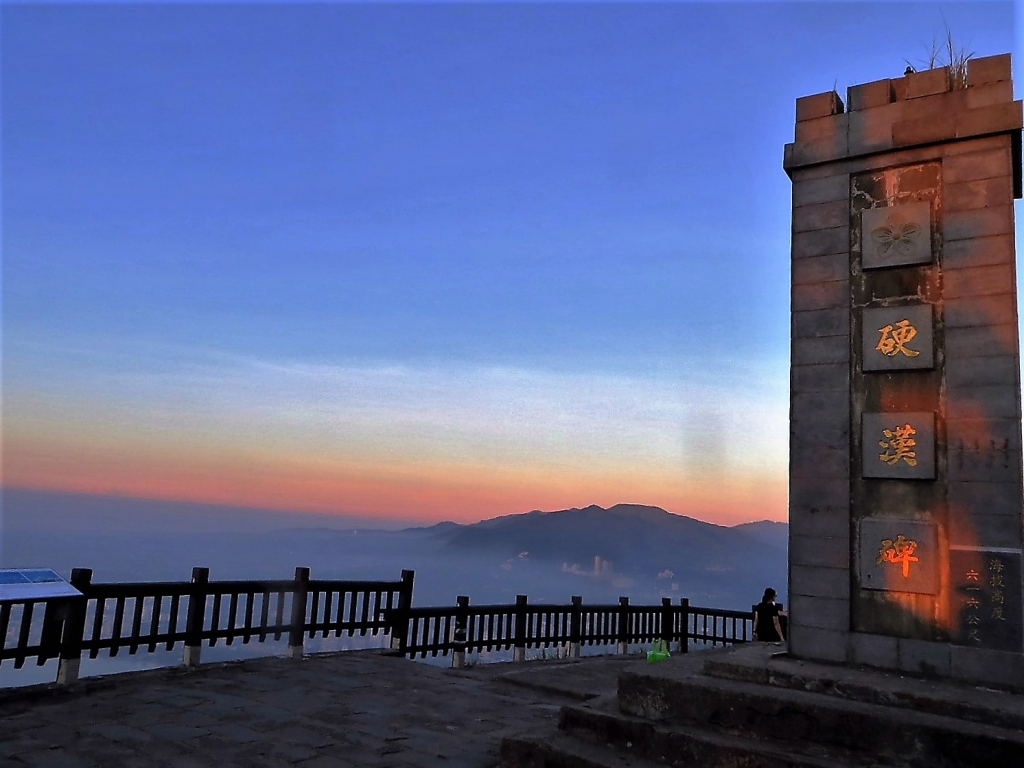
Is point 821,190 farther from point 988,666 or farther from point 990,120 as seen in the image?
point 988,666

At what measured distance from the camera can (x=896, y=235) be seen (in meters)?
7.00

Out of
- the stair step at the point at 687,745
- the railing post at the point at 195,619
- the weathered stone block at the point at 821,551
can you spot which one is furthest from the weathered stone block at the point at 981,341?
the railing post at the point at 195,619

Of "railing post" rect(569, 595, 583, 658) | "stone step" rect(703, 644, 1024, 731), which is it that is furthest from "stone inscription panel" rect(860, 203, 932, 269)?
"railing post" rect(569, 595, 583, 658)

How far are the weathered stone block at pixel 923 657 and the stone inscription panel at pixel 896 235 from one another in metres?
3.55

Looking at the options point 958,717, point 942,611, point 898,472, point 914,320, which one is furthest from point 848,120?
point 958,717

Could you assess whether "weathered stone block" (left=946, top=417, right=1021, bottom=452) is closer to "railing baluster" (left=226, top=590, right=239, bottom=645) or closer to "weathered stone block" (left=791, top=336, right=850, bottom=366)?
"weathered stone block" (left=791, top=336, right=850, bottom=366)

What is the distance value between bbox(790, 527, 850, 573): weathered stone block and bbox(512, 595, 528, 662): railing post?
8186 millimetres

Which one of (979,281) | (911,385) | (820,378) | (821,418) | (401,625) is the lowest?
(401,625)

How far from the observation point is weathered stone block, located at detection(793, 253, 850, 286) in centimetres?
727

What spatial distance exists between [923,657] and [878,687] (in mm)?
791

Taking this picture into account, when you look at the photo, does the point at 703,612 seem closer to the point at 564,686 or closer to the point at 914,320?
the point at 564,686

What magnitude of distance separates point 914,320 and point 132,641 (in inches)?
408

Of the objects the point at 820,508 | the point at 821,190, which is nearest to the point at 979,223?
the point at 821,190

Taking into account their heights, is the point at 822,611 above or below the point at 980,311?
below
